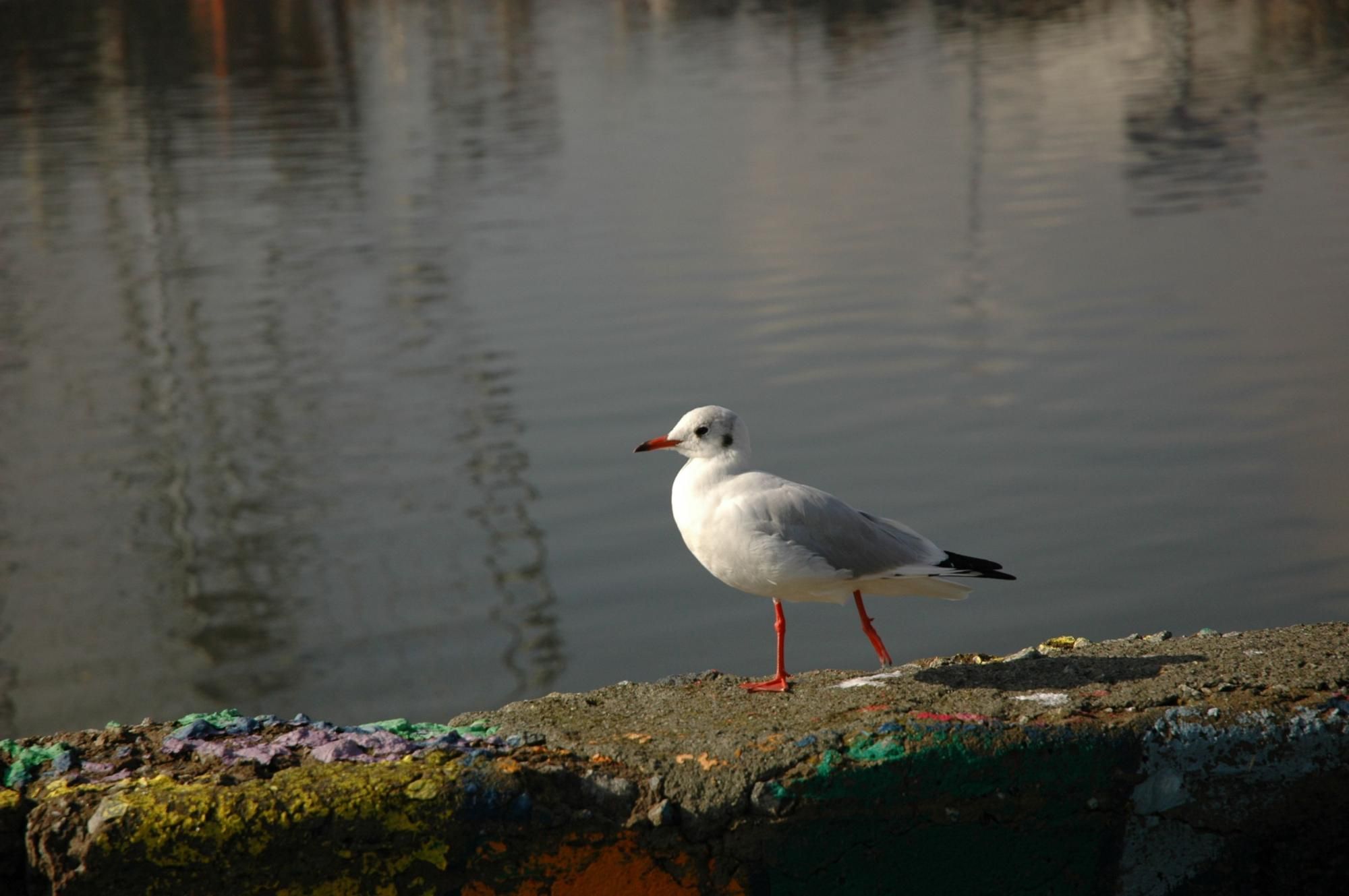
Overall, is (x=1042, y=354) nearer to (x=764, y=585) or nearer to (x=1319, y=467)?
(x=1319, y=467)

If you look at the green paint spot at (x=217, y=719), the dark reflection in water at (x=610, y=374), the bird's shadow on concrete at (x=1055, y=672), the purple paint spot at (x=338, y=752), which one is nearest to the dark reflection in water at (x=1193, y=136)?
the dark reflection in water at (x=610, y=374)

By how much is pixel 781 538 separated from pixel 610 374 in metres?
5.26

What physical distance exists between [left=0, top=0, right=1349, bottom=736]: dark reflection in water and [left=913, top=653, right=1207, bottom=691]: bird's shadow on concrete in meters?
2.14

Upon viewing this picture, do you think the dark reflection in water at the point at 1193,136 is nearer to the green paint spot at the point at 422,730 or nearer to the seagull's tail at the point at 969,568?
the seagull's tail at the point at 969,568

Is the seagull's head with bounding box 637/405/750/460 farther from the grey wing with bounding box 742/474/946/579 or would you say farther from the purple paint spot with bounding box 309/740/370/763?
the purple paint spot with bounding box 309/740/370/763

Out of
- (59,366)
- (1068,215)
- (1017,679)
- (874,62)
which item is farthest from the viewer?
(874,62)

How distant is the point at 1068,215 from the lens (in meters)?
12.0

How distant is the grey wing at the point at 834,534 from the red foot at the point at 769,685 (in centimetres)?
29

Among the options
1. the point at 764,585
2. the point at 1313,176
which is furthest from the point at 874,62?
the point at 764,585

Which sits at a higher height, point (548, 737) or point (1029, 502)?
point (548, 737)

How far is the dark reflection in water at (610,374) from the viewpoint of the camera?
5.96 m

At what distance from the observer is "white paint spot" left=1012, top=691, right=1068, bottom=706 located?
284 centimetres

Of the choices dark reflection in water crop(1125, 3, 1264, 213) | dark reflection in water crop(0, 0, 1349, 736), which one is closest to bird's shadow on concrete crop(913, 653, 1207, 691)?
dark reflection in water crop(0, 0, 1349, 736)

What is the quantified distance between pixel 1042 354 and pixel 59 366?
19.9 ft
